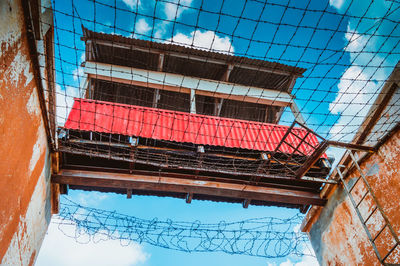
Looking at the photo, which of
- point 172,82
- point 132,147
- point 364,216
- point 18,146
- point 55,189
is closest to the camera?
point 18,146

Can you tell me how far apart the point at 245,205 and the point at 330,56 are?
3.20m

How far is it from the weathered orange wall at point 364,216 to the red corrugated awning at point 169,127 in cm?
101

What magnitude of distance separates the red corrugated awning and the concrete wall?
1.12 m

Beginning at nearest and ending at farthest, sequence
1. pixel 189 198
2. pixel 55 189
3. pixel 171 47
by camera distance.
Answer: pixel 55 189 → pixel 189 198 → pixel 171 47

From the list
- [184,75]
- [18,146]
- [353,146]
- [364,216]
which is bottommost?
[364,216]

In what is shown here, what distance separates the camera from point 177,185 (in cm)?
438

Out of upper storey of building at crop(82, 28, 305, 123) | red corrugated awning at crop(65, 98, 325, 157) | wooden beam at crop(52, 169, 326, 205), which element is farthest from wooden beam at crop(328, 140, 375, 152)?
upper storey of building at crop(82, 28, 305, 123)

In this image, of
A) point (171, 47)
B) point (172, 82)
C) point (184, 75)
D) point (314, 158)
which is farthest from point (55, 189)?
point (171, 47)

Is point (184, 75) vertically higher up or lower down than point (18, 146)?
higher up

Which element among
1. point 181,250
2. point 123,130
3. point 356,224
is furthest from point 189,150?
point 356,224

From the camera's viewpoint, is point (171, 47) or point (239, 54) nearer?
point (239, 54)

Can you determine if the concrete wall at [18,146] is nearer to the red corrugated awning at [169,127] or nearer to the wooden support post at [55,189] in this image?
the wooden support post at [55,189]

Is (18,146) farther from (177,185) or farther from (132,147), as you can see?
(177,185)

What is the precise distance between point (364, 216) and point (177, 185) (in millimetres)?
3126
